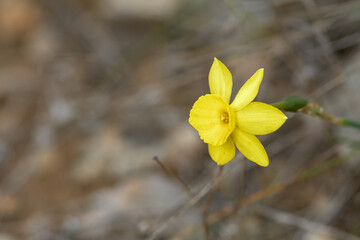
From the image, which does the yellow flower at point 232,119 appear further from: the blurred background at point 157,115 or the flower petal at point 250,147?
the blurred background at point 157,115

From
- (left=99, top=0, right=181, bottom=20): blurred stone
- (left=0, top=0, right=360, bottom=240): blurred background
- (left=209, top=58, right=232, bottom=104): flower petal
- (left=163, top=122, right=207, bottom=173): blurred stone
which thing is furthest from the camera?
(left=99, top=0, right=181, bottom=20): blurred stone

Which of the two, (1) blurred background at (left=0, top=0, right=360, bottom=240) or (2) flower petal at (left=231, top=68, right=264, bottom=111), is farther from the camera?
(1) blurred background at (left=0, top=0, right=360, bottom=240)

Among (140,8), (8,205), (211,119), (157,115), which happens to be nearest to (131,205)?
(157,115)

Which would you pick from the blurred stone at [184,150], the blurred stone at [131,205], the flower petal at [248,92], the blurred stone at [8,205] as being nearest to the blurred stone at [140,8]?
the blurred stone at [184,150]

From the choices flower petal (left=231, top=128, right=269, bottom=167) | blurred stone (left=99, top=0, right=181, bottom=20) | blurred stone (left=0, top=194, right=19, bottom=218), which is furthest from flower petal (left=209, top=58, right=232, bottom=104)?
blurred stone (left=99, top=0, right=181, bottom=20)

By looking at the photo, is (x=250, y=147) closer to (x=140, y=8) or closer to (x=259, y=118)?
(x=259, y=118)

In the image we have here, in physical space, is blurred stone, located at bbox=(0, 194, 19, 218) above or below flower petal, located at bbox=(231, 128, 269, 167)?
above

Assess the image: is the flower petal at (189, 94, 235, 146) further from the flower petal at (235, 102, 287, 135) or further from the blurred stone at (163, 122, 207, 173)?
the blurred stone at (163, 122, 207, 173)

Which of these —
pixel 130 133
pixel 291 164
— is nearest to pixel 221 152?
pixel 291 164
